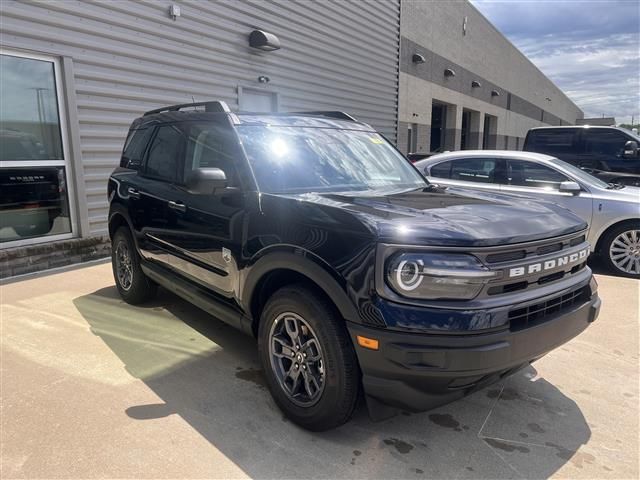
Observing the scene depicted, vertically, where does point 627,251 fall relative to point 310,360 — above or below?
below

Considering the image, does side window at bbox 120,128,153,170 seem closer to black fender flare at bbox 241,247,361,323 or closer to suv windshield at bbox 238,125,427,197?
suv windshield at bbox 238,125,427,197

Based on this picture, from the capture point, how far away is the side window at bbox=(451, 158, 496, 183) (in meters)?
6.89

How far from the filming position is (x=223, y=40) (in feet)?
27.4

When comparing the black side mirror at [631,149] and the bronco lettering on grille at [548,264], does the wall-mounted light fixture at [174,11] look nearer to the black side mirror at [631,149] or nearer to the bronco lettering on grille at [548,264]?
the bronco lettering on grille at [548,264]

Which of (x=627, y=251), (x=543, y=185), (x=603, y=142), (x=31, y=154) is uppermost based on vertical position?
(x=603, y=142)

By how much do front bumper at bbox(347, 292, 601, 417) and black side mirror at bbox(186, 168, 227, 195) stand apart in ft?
4.15

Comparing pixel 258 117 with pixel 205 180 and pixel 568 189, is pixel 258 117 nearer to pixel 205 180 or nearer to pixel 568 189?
pixel 205 180

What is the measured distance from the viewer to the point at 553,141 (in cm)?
920

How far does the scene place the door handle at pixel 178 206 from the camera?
11.6ft

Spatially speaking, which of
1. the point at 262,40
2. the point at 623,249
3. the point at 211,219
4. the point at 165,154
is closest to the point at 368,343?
the point at 211,219

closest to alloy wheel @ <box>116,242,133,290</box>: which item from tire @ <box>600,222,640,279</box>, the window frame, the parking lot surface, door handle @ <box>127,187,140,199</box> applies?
door handle @ <box>127,187,140,199</box>

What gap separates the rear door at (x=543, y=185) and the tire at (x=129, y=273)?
186 inches

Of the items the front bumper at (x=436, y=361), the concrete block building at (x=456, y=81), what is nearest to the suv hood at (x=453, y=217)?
the front bumper at (x=436, y=361)

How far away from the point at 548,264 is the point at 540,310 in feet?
0.83
